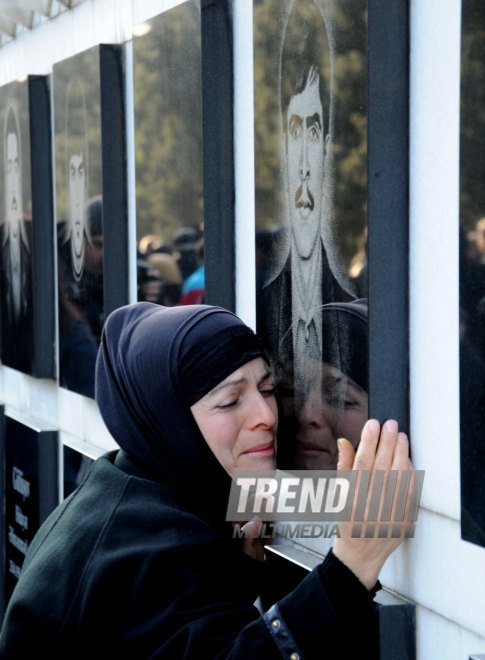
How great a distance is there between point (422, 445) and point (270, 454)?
543 mm

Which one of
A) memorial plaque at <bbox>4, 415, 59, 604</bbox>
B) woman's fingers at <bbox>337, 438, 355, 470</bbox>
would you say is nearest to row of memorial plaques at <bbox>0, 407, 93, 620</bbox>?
memorial plaque at <bbox>4, 415, 59, 604</bbox>

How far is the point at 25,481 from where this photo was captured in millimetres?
5324

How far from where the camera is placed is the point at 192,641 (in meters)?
2.02

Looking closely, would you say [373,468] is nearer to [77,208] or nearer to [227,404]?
[227,404]

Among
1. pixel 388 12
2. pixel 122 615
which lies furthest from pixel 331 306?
pixel 122 615

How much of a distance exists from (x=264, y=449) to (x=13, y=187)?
10.1 ft

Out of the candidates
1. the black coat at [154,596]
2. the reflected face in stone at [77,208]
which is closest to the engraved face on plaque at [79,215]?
the reflected face in stone at [77,208]

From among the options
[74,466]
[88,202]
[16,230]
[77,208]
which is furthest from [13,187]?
[74,466]

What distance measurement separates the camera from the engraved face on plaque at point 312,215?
7.76 feet

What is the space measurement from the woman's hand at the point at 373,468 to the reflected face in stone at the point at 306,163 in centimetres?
54

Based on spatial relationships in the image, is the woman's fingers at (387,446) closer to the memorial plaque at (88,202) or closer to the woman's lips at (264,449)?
Answer: the woman's lips at (264,449)

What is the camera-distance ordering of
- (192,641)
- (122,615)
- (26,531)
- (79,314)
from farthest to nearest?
1. (26,531)
2. (79,314)
3. (122,615)
4. (192,641)

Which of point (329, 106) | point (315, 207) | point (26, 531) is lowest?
point (26, 531)

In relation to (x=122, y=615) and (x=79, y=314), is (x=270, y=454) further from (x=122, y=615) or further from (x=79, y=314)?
A: (x=79, y=314)
